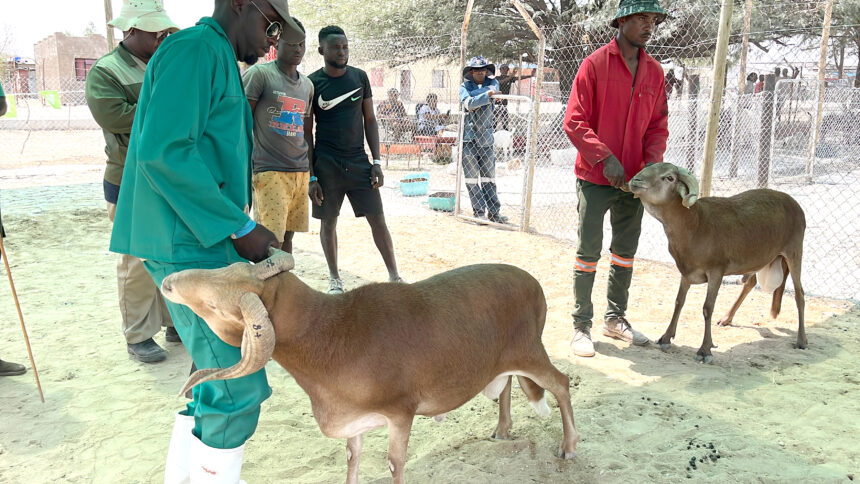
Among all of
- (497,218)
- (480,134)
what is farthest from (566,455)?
(480,134)

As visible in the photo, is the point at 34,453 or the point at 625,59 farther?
the point at 625,59

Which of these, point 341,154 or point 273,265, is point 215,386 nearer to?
point 273,265

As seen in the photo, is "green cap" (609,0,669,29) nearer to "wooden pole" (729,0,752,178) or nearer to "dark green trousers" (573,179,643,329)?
"dark green trousers" (573,179,643,329)

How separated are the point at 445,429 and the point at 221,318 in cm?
195

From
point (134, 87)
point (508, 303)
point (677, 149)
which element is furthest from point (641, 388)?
point (677, 149)

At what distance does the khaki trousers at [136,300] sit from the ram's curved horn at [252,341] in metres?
2.65

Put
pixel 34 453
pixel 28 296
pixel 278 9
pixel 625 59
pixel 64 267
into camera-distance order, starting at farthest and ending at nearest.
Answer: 1. pixel 64 267
2. pixel 28 296
3. pixel 625 59
4. pixel 34 453
5. pixel 278 9

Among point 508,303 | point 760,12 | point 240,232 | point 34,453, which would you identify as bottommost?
point 34,453

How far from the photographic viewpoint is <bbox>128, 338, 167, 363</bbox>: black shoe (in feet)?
15.4

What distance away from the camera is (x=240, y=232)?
8.07ft

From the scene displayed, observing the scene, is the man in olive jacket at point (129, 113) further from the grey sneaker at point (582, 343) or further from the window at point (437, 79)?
the window at point (437, 79)

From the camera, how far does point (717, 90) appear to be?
618 centimetres

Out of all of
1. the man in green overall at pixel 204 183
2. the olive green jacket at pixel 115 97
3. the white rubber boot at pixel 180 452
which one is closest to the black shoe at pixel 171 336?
the olive green jacket at pixel 115 97

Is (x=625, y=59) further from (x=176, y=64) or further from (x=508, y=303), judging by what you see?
(x=176, y=64)
